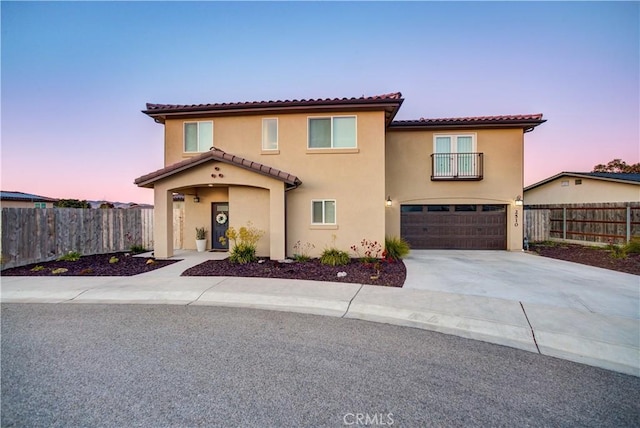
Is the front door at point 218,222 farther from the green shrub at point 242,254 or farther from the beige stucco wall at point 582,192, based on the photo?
the beige stucco wall at point 582,192

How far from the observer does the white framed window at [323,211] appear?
11219 millimetres

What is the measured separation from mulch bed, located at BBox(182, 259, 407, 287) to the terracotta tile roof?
711 cm

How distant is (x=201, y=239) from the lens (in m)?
12.6

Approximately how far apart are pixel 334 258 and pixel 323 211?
234 centimetres

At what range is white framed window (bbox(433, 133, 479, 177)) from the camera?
1356 centimetres

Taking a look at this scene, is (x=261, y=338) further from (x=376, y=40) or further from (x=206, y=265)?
(x=376, y=40)

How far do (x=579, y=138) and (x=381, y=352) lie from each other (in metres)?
21.6

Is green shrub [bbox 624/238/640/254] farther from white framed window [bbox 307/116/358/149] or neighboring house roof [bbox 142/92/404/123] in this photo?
white framed window [bbox 307/116/358/149]

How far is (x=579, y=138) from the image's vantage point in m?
17.6

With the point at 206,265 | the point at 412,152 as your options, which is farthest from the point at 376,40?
the point at 206,265

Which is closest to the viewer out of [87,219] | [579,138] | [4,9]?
[4,9]

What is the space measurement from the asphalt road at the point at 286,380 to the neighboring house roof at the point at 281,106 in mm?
8446

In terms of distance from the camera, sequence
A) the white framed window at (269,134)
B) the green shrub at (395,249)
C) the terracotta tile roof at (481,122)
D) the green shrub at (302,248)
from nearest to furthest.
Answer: the green shrub at (395,249), the green shrub at (302,248), the white framed window at (269,134), the terracotta tile roof at (481,122)

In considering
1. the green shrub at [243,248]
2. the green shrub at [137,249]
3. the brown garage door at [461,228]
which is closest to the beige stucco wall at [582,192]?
the brown garage door at [461,228]
